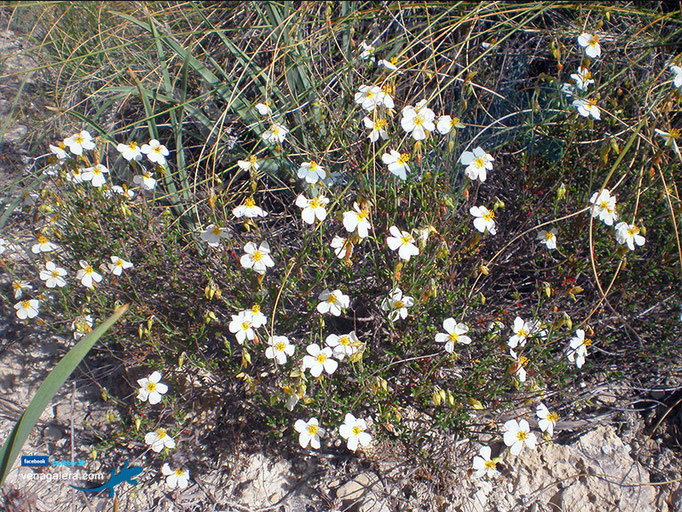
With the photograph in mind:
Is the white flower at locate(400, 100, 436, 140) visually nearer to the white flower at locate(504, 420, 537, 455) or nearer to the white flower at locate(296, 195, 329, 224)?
the white flower at locate(296, 195, 329, 224)

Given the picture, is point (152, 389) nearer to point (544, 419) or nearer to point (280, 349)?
point (280, 349)

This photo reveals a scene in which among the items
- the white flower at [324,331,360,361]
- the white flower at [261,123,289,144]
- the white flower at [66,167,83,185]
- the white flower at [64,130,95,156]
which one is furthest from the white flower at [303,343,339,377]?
the white flower at [64,130,95,156]

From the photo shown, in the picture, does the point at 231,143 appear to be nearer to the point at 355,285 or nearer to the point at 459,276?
the point at 355,285

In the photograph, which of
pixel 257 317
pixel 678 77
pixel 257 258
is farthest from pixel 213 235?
pixel 678 77

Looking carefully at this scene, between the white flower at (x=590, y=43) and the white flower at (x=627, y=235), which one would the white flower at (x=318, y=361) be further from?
the white flower at (x=590, y=43)

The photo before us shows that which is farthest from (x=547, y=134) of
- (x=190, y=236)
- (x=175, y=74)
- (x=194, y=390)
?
(x=175, y=74)

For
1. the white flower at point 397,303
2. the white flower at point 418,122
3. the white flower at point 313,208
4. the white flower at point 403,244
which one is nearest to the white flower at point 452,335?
the white flower at point 397,303
